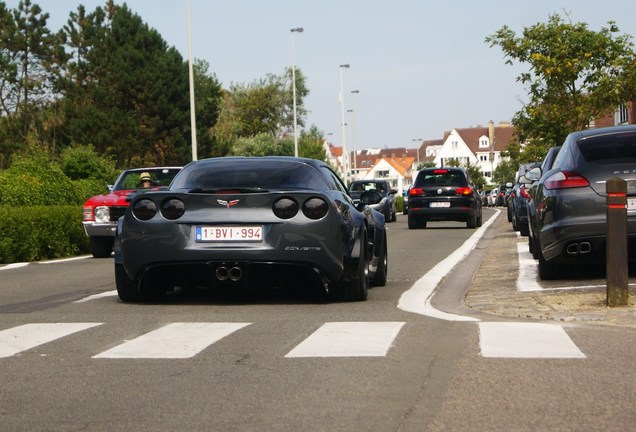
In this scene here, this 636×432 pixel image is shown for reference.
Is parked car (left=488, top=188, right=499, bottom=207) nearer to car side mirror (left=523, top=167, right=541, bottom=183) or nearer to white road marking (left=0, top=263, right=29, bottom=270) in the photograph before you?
white road marking (left=0, top=263, right=29, bottom=270)

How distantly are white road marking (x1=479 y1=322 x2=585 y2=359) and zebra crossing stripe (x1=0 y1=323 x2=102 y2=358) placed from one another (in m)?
2.89

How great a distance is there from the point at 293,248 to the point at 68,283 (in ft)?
16.3

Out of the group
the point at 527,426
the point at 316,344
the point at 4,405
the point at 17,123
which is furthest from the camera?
the point at 17,123

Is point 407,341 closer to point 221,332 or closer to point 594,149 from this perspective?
point 221,332

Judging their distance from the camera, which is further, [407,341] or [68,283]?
[68,283]

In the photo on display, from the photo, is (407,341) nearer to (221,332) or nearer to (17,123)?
(221,332)

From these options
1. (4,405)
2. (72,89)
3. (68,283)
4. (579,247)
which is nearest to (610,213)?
(579,247)

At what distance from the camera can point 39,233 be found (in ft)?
71.8

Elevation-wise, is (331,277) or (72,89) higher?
(72,89)

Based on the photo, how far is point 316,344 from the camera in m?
8.50

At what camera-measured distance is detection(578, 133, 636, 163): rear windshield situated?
1305 centimetres

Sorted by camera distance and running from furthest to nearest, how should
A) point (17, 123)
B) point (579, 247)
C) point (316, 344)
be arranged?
point (17, 123), point (579, 247), point (316, 344)

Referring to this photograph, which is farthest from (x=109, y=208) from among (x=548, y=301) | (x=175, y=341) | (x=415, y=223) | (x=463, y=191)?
(x=463, y=191)

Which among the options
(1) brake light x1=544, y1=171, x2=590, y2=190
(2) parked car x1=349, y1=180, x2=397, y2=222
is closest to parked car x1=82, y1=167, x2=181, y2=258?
(1) brake light x1=544, y1=171, x2=590, y2=190
